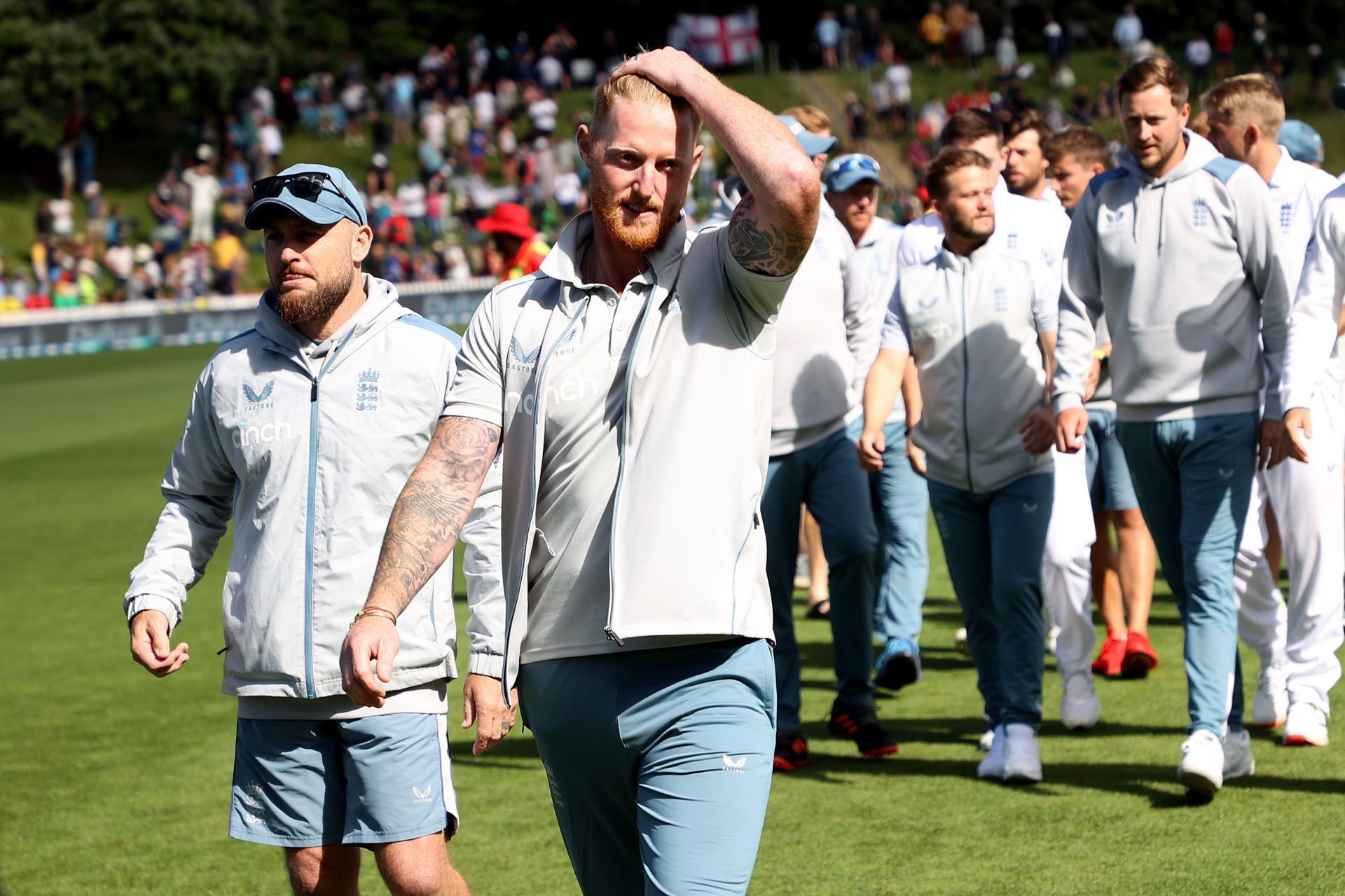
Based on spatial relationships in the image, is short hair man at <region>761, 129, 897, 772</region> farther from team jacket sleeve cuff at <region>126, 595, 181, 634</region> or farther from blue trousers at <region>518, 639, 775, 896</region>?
blue trousers at <region>518, 639, 775, 896</region>

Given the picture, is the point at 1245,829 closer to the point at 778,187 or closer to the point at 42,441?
the point at 778,187

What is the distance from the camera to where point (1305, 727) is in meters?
6.45

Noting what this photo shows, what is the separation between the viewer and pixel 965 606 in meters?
6.73

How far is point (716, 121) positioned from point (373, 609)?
3.76 feet

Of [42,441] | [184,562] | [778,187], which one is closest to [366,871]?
[184,562]

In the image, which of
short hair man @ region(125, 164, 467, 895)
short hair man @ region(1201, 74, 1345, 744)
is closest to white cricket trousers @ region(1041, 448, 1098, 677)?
short hair man @ region(1201, 74, 1345, 744)

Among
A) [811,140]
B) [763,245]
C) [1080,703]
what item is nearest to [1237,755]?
[1080,703]

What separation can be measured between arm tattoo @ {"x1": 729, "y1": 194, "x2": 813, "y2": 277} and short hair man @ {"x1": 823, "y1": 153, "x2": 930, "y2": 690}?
447cm

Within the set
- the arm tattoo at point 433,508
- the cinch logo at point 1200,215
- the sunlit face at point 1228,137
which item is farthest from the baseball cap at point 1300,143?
the arm tattoo at point 433,508

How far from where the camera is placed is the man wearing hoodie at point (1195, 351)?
5949 mm

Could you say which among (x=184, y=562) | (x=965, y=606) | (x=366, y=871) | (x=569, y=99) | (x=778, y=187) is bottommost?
(x=366, y=871)

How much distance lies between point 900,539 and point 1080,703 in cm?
→ 157

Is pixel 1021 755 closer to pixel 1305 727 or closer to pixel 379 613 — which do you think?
pixel 1305 727

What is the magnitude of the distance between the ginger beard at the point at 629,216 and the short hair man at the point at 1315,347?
2.89 metres
